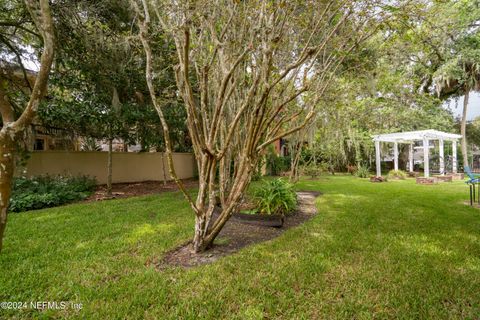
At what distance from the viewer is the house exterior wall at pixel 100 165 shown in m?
7.00

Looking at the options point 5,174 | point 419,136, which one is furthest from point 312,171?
point 5,174

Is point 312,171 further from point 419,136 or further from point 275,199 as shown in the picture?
point 275,199

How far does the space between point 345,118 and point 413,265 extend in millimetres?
7879

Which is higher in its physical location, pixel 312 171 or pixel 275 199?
pixel 312 171

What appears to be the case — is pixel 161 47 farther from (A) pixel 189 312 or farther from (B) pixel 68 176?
(A) pixel 189 312

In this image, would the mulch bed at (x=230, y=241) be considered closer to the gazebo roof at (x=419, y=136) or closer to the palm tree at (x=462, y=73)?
the gazebo roof at (x=419, y=136)

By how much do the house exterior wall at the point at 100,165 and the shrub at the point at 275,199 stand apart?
646 cm

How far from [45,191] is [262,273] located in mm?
6238

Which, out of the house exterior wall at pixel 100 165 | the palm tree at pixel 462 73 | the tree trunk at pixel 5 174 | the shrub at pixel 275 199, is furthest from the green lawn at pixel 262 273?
the palm tree at pixel 462 73

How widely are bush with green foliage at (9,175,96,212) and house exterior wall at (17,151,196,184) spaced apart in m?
0.51

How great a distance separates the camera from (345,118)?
30.9ft

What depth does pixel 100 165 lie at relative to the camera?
8352mm

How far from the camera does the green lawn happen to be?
→ 5.89ft

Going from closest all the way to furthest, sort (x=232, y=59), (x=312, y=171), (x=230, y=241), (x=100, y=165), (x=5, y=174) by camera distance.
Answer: (x=5, y=174)
(x=230, y=241)
(x=232, y=59)
(x=100, y=165)
(x=312, y=171)
